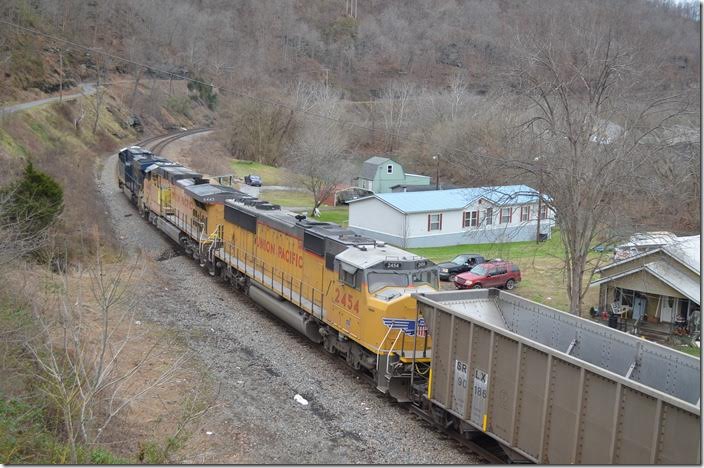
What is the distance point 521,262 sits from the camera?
36.1 meters

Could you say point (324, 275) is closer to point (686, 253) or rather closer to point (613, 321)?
point (613, 321)

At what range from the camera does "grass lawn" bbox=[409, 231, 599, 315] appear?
94.5 feet

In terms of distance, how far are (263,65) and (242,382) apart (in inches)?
4423

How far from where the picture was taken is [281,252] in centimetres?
1972

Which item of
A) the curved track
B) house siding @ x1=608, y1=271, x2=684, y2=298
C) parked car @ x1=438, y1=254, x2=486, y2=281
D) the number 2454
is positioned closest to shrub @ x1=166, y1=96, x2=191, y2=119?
parked car @ x1=438, y1=254, x2=486, y2=281

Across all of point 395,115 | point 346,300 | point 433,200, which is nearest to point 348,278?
point 346,300

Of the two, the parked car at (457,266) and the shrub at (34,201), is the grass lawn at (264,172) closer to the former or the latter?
the parked car at (457,266)

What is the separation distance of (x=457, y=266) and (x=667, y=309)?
10203 mm

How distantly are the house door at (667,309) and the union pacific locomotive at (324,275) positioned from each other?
1332 centimetres

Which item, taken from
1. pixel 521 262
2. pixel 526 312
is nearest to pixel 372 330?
pixel 526 312

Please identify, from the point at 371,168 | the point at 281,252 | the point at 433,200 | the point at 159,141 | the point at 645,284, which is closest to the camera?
the point at 281,252

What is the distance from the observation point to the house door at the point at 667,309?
80.6ft

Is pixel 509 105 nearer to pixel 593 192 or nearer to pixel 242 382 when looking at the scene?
pixel 593 192

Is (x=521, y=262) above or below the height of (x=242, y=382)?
above
